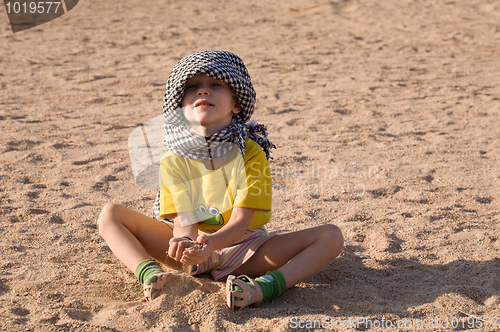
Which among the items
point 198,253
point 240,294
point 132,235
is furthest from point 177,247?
point 132,235

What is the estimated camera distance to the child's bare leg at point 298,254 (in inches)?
84.0

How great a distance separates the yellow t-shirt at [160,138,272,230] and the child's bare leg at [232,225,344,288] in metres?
0.14

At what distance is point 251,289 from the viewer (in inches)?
77.1

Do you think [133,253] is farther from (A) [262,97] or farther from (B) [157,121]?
(A) [262,97]

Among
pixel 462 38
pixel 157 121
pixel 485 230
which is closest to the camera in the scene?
pixel 485 230

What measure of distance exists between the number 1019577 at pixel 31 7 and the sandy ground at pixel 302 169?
76.3 inches

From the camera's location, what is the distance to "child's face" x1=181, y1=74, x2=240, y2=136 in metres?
2.18

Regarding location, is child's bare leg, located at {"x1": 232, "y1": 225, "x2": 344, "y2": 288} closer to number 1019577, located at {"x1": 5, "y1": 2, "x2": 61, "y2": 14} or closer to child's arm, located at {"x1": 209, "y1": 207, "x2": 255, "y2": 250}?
child's arm, located at {"x1": 209, "y1": 207, "x2": 255, "y2": 250}

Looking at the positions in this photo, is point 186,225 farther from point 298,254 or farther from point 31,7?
point 31,7

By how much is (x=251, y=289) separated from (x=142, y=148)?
2.49 metres

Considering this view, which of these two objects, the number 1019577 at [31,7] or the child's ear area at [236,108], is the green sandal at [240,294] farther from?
the number 1019577 at [31,7]

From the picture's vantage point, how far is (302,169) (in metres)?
3.70

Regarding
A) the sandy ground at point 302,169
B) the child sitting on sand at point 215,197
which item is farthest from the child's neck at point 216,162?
the sandy ground at point 302,169

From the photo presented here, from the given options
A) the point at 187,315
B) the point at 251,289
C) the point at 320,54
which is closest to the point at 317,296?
the point at 251,289
